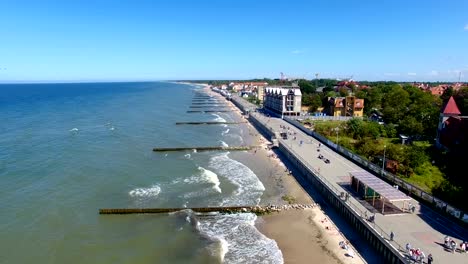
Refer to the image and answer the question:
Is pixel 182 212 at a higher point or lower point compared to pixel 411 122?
lower

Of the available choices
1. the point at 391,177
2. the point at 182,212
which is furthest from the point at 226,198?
the point at 391,177

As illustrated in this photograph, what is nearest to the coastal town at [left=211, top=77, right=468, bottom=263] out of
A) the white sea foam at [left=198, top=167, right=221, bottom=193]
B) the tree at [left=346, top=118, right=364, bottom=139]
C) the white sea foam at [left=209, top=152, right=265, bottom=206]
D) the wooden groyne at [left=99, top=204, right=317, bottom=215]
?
the wooden groyne at [left=99, top=204, right=317, bottom=215]

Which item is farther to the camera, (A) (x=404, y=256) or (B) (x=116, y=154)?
(B) (x=116, y=154)

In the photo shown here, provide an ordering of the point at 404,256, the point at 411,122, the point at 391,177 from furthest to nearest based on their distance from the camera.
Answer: the point at 411,122 < the point at 391,177 < the point at 404,256

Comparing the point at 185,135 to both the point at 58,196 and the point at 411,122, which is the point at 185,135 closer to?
the point at 58,196

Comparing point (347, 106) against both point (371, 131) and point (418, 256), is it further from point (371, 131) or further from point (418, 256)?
point (418, 256)

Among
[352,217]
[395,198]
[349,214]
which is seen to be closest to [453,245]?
[395,198]

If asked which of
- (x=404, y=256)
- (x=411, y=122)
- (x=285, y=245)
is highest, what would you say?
(x=411, y=122)
